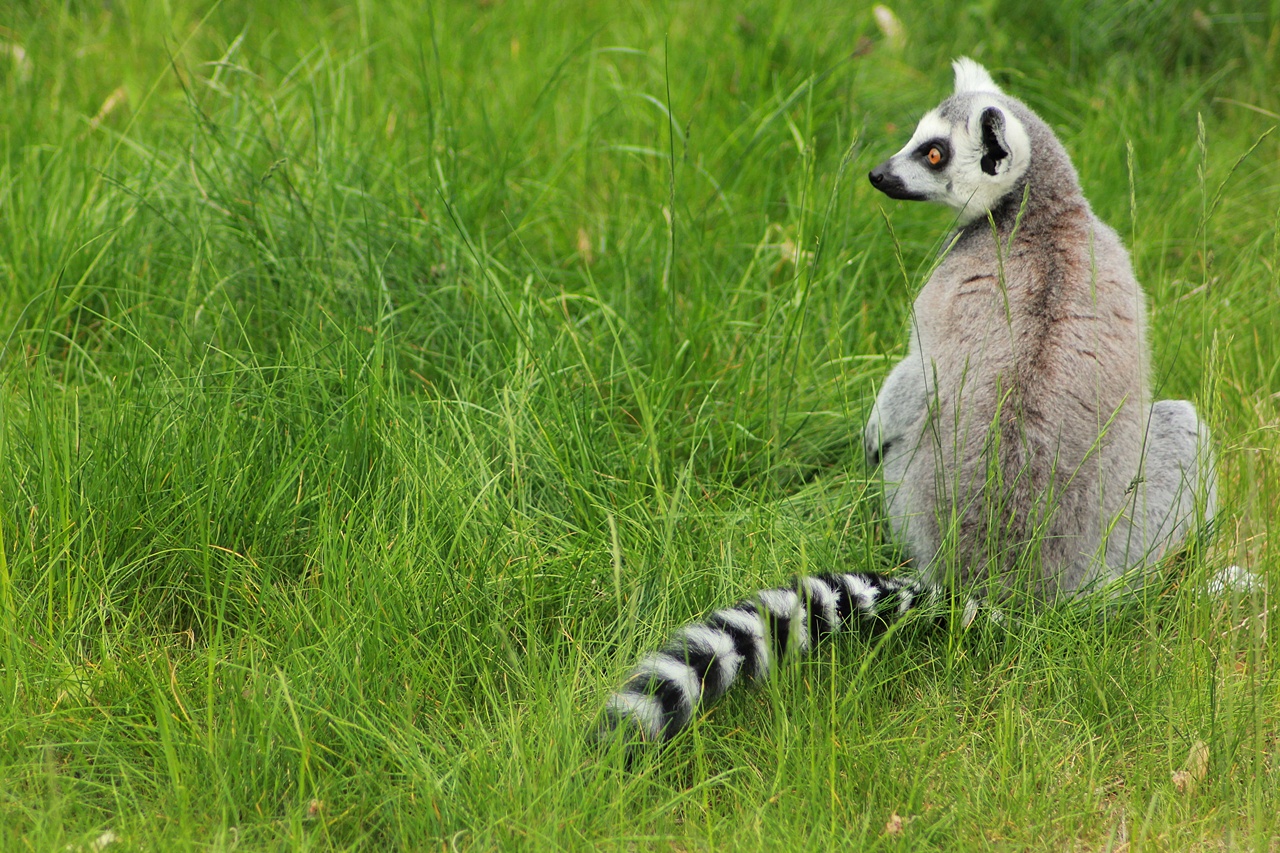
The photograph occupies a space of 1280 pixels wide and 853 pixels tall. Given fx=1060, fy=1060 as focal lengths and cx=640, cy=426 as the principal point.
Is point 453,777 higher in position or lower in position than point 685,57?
lower

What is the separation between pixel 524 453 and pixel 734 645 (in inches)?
35.4

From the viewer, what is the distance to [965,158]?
2.62 meters

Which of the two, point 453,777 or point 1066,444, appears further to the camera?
point 1066,444

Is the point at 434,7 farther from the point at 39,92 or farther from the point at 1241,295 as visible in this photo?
the point at 1241,295

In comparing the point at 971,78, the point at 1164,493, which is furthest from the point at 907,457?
the point at 971,78

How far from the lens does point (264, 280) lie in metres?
3.22

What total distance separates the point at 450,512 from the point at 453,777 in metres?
0.70

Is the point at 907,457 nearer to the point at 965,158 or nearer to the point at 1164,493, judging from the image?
the point at 1164,493

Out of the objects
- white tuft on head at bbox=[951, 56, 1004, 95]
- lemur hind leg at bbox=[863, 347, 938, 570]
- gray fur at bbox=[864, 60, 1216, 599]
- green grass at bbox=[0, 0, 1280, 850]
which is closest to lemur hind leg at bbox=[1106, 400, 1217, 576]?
gray fur at bbox=[864, 60, 1216, 599]

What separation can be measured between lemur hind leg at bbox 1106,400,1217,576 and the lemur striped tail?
64cm

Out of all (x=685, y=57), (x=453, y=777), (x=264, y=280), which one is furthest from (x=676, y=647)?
(x=685, y=57)

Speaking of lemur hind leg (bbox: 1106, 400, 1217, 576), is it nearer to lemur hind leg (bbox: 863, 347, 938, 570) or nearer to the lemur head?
lemur hind leg (bbox: 863, 347, 938, 570)

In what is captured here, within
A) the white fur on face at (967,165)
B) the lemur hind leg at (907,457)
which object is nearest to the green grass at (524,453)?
the lemur hind leg at (907,457)

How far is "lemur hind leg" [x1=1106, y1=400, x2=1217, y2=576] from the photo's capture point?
2.49 meters
